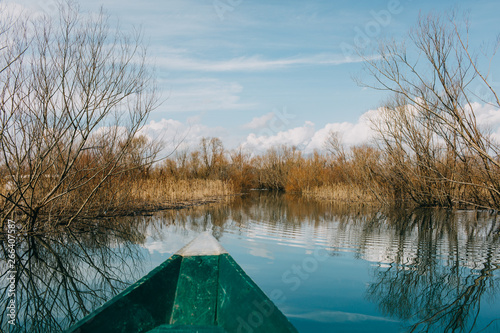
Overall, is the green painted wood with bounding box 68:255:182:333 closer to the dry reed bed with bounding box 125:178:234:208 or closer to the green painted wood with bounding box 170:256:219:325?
the green painted wood with bounding box 170:256:219:325

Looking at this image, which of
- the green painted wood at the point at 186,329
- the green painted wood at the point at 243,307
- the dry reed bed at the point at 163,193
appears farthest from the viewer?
the dry reed bed at the point at 163,193

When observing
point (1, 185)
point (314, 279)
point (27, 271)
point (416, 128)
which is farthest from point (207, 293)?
point (416, 128)

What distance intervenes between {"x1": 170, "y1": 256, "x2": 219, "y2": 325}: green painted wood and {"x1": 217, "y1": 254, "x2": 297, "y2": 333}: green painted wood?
0.06m

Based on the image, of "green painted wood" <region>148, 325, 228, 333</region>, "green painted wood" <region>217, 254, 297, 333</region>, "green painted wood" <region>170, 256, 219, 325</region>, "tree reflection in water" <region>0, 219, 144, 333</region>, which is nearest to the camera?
"green painted wood" <region>217, 254, 297, 333</region>

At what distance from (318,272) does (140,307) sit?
3.13 metres

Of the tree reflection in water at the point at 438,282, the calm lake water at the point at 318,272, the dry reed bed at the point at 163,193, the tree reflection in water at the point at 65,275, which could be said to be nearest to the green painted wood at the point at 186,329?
the calm lake water at the point at 318,272

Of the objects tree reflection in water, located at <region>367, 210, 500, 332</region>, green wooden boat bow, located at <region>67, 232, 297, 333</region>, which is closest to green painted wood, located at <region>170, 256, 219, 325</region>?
green wooden boat bow, located at <region>67, 232, 297, 333</region>

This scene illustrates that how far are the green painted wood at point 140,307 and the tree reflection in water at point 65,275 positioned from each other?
1.13m

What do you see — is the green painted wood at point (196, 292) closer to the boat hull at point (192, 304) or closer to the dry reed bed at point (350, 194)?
the boat hull at point (192, 304)

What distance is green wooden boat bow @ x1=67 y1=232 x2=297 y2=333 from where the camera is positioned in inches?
77.3

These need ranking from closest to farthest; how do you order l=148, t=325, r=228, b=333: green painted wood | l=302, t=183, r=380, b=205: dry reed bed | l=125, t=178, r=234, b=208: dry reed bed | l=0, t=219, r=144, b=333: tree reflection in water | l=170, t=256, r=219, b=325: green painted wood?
l=148, t=325, r=228, b=333: green painted wood → l=170, t=256, r=219, b=325: green painted wood → l=0, t=219, r=144, b=333: tree reflection in water → l=125, t=178, r=234, b=208: dry reed bed → l=302, t=183, r=380, b=205: dry reed bed

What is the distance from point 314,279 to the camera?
452 cm

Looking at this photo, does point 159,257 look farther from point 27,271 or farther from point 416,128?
point 416,128

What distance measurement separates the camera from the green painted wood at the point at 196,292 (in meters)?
2.53
